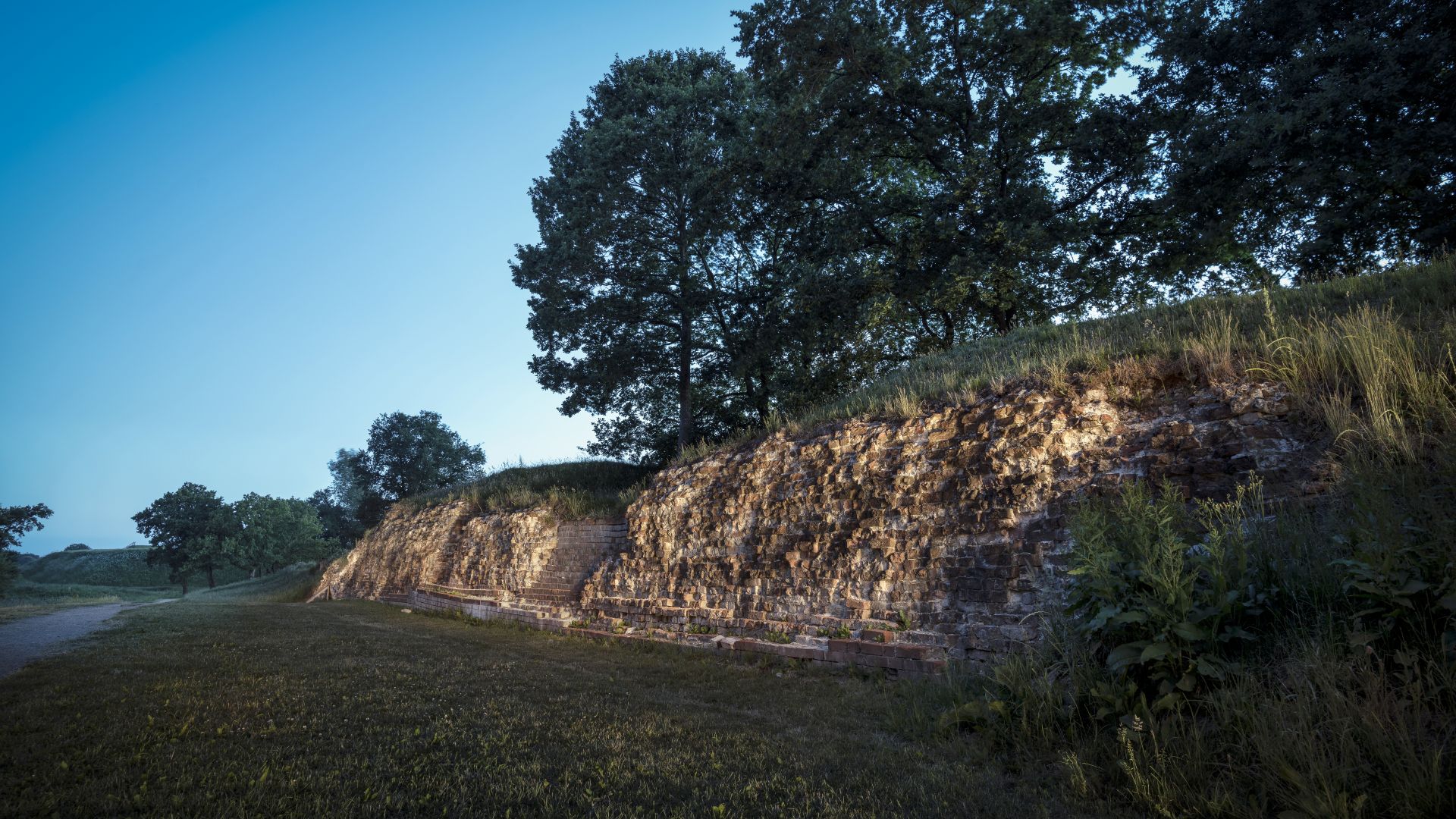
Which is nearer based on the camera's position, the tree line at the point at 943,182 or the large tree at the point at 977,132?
the tree line at the point at 943,182

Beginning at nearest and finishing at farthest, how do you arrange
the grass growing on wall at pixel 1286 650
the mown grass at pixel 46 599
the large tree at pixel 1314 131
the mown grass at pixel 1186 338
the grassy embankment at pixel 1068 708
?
the grass growing on wall at pixel 1286 650 → the grassy embankment at pixel 1068 708 → the mown grass at pixel 1186 338 → the large tree at pixel 1314 131 → the mown grass at pixel 46 599

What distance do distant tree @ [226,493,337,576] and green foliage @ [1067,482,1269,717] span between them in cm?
4936

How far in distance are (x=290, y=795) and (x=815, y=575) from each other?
6.62 metres

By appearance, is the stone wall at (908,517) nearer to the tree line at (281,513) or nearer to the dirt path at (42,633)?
the dirt path at (42,633)

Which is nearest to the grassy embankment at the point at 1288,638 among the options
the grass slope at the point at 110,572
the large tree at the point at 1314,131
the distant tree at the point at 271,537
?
the large tree at the point at 1314,131

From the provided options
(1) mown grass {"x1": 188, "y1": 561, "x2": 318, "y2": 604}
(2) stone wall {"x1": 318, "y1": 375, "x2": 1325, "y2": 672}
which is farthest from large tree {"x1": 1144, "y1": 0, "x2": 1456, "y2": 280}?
(1) mown grass {"x1": 188, "y1": 561, "x2": 318, "y2": 604}

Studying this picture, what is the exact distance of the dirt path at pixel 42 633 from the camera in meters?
7.45

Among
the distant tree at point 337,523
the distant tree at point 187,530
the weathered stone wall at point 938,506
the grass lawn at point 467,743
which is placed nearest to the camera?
the grass lawn at point 467,743

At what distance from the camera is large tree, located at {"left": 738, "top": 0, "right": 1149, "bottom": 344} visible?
15.8 metres

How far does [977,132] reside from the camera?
17531 millimetres

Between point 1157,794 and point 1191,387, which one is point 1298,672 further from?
point 1191,387

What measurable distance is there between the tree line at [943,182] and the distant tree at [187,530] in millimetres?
35515

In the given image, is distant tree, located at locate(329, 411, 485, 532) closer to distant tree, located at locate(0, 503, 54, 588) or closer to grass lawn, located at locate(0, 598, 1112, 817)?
distant tree, located at locate(0, 503, 54, 588)

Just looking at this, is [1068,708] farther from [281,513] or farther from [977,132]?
[281,513]
